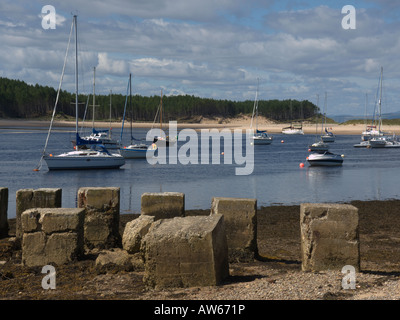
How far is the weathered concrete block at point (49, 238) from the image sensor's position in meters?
12.0

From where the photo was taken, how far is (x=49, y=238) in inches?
477

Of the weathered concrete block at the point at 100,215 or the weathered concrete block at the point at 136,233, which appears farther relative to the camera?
the weathered concrete block at the point at 100,215

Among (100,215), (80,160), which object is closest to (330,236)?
(100,215)

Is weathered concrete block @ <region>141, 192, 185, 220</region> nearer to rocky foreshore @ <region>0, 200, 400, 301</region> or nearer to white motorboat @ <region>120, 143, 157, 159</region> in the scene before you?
rocky foreshore @ <region>0, 200, 400, 301</region>

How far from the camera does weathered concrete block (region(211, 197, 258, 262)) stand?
41.6 ft

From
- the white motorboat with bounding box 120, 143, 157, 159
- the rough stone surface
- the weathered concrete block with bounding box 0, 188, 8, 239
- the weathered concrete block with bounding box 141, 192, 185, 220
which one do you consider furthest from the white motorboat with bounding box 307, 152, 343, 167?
the rough stone surface

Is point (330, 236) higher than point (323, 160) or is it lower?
higher

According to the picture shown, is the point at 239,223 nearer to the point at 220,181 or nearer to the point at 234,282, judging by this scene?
the point at 234,282

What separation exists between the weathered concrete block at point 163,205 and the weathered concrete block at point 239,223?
1313 millimetres

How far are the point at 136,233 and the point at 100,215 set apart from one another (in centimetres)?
188

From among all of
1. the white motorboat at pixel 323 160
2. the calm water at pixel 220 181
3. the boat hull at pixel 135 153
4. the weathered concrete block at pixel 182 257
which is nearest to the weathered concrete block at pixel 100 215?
the weathered concrete block at pixel 182 257

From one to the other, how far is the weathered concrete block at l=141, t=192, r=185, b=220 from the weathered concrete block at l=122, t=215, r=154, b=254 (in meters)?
0.91

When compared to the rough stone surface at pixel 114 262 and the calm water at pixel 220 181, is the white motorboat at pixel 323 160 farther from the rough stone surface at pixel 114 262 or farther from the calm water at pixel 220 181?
the rough stone surface at pixel 114 262

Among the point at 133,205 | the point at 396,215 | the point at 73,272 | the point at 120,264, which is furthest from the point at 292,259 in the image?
the point at 133,205
